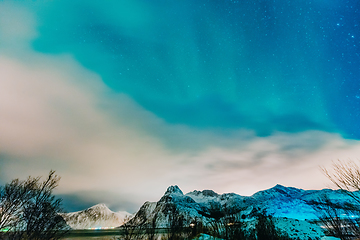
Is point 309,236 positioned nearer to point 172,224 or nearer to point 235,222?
point 235,222

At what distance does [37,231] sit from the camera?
15.5 metres

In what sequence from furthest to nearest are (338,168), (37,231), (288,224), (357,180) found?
(288,224) → (37,231) → (338,168) → (357,180)

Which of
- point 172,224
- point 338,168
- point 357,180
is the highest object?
point 338,168

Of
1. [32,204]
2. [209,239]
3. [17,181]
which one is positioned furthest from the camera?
[209,239]

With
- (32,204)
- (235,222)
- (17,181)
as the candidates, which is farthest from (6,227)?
(235,222)

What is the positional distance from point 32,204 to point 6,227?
9.22 ft

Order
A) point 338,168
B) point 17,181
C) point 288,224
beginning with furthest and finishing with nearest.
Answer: point 288,224
point 17,181
point 338,168

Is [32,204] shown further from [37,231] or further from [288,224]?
[288,224]

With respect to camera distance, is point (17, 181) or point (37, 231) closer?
point (37, 231)

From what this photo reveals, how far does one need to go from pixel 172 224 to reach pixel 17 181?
21894 millimetres

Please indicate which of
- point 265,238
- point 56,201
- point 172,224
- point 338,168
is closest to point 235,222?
point 265,238

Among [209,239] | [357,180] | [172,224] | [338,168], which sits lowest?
[209,239]

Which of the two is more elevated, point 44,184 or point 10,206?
point 44,184

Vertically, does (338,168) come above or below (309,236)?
above
